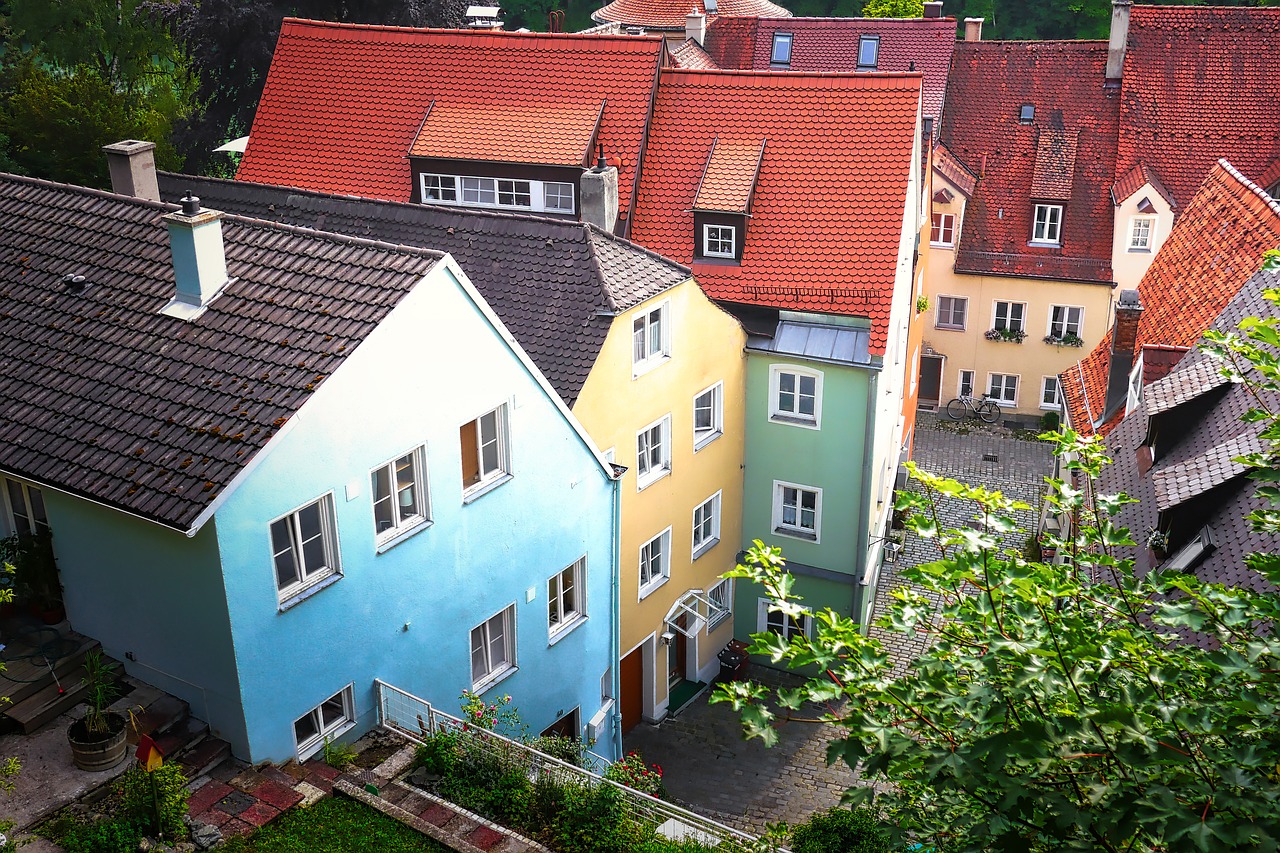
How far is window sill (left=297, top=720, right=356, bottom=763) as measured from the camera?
51.4 ft

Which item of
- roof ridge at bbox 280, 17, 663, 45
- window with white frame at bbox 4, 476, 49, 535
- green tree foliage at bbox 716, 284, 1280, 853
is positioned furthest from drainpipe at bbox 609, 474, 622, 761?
roof ridge at bbox 280, 17, 663, 45

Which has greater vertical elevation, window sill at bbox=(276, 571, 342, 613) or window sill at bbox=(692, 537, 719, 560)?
window sill at bbox=(276, 571, 342, 613)

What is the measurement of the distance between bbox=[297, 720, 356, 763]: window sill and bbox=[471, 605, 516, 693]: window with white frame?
9.11ft

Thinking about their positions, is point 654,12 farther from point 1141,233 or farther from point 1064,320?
point 1141,233

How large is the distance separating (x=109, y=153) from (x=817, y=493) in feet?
53.6

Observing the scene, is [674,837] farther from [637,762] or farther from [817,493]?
[817,493]

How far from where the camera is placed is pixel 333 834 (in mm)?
14047

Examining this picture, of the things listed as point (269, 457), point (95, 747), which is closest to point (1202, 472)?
point (269, 457)

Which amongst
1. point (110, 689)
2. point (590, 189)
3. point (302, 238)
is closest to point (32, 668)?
point (110, 689)

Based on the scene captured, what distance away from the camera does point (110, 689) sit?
14867 mm

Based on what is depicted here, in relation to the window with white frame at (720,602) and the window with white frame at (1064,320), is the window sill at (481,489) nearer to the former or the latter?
the window with white frame at (720,602)

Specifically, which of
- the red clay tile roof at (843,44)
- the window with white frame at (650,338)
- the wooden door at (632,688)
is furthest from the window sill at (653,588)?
the red clay tile roof at (843,44)

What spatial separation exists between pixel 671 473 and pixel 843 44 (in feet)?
94.6

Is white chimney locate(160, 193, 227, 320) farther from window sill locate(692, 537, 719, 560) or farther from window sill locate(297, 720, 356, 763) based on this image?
window sill locate(692, 537, 719, 560)
